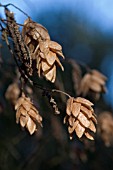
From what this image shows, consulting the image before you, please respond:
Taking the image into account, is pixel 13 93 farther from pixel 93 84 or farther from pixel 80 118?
pixel 80 118

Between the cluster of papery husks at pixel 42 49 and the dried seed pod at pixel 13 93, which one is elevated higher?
the cluster of papery husks at pixel 42 49

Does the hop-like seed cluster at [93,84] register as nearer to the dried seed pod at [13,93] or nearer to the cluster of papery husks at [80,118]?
the dried seed pod at [13,93]

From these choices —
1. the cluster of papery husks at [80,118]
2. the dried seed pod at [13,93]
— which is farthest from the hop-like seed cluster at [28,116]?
the dried seed pod at [13,93]

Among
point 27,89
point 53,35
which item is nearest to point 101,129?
point 27,89

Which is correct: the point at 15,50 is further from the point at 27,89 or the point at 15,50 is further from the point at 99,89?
the point at 99,89

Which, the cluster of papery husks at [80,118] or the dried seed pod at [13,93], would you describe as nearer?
the cluster of papery husks at [80,118]

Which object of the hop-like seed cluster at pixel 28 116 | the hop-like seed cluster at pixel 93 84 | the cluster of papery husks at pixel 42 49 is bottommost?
the hop-like seed cluster at pixel 93 84

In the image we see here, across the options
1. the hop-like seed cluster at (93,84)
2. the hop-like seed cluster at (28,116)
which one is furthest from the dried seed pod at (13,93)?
the hop-like seed cluster at (28,116)

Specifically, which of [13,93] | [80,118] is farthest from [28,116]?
[13,93]
